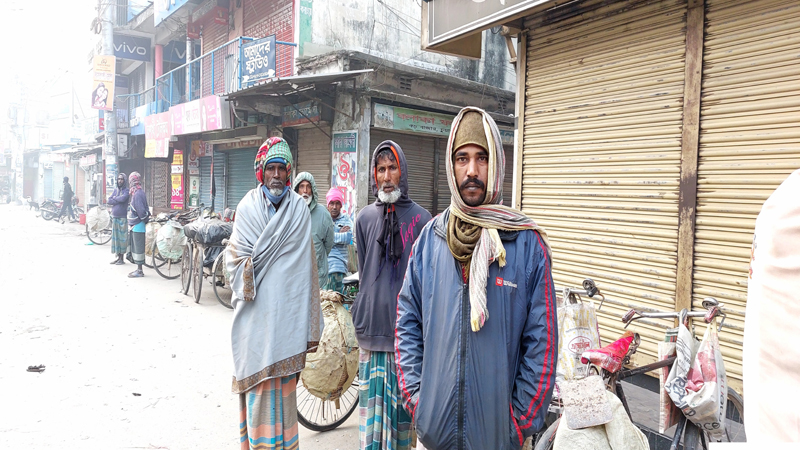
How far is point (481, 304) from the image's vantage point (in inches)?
68.1

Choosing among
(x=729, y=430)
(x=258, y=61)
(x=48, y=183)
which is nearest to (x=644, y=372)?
(x=729, y=430)

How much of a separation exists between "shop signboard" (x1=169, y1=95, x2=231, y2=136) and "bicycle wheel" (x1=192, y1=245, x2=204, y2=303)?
3562mm

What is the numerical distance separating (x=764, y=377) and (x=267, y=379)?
276 centimetres

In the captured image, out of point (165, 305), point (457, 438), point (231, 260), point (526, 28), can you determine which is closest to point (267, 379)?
point (231, 260)

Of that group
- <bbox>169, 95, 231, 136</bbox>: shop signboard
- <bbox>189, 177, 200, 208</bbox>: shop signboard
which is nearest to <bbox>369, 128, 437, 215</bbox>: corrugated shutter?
A: <bbox>169, 95, 231, 136</bbox>: shop signboard

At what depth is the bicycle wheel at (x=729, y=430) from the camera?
271cm

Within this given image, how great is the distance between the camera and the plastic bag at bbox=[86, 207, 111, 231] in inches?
635

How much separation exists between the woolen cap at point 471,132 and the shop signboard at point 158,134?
14767 mm

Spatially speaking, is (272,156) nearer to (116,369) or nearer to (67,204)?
(116,369)

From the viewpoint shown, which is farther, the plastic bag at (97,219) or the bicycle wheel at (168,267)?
the plastic bag at (97,219)

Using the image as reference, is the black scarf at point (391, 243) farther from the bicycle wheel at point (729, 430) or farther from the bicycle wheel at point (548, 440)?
the bicycle wheel at point (729, 430)

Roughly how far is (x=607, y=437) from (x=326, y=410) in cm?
264

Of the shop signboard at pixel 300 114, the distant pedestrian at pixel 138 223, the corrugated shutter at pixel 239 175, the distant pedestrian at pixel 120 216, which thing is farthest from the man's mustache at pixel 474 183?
the corrugated shutter at pixel 239 175

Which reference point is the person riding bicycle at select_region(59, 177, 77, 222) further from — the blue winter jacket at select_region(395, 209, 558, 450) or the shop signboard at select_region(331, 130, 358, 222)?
the blue winter jacket at select_region(395, 209, 558, 450)
